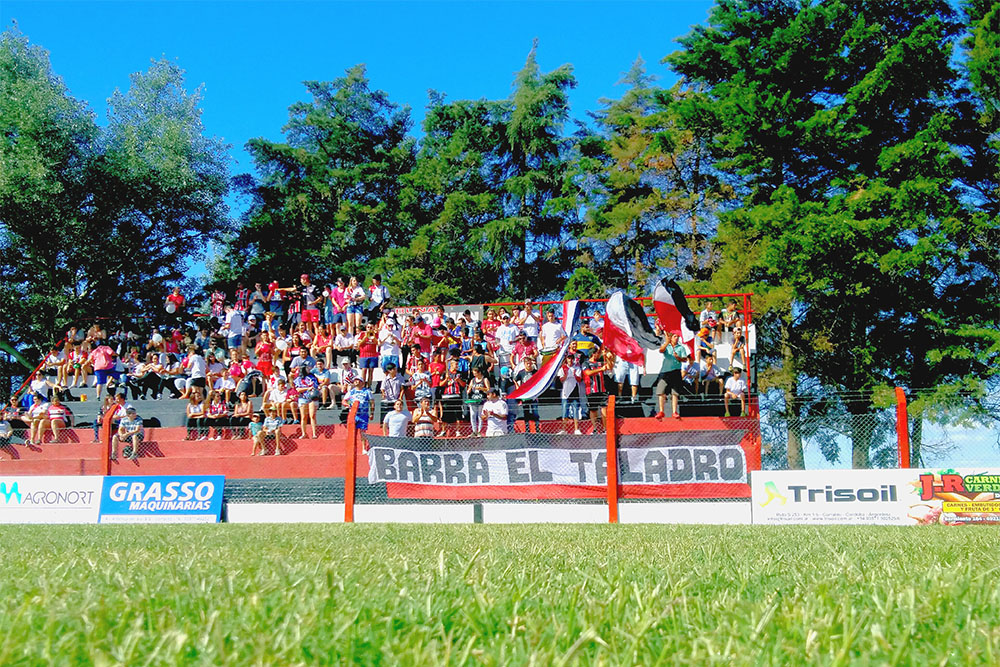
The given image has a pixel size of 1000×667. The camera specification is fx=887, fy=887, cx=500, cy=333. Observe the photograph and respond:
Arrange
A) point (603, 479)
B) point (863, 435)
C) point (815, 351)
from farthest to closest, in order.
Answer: point (815, 351) → point (603, 479) → point (863, 435)

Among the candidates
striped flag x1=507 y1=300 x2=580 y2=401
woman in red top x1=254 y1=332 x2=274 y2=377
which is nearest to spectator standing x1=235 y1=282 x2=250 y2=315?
woman in red top x1=254 y1=332 x2=274 y2=377

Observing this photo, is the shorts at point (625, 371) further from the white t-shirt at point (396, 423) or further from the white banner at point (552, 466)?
the white t-shirt at point (396, 423)

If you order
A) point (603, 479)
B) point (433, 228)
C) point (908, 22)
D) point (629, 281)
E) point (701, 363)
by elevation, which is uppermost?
point (908, 22)

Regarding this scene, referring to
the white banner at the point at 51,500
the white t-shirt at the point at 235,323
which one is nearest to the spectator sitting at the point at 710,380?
the white banner at the point at 51,500

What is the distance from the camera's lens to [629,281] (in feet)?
109

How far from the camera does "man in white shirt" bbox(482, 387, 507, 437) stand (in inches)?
623

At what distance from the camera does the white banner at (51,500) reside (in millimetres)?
16344

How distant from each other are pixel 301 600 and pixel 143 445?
15788mm

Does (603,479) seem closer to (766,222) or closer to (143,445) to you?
(143,445)

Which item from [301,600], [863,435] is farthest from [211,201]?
[301,600]

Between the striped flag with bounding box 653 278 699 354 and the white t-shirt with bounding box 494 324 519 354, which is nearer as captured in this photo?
the striped flag with bounding box 653 278 699 354

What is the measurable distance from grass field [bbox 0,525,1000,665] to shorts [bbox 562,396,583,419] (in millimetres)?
11536

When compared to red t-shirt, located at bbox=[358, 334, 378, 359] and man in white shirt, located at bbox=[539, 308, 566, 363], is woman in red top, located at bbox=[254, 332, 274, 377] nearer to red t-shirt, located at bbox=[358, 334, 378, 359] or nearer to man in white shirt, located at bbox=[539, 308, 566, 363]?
red t-shirt, located at bbox=[358, 334, 378, 359]

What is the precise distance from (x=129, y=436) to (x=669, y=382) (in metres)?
10.3
